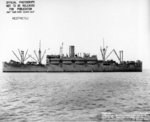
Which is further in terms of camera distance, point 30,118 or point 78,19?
point 78,19

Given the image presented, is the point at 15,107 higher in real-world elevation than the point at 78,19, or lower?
lower

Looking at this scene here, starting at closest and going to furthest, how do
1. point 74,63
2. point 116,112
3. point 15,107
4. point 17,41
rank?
1. point 116,112
2. point 15,107
3. point 17,41
4. point 74,63

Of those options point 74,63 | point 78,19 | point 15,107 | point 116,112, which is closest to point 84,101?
point 116,112

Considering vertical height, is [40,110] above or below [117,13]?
below

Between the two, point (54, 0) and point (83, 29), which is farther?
point (83, 29)

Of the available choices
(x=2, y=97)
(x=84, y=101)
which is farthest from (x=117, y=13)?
(x=2, y=97)

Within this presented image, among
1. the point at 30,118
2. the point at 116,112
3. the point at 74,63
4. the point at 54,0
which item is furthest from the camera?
the point at 74,63

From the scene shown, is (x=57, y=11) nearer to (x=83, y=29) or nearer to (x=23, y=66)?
(x=83, y=29)

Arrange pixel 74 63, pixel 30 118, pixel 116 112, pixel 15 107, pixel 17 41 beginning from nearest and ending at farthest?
1. pixel 30 118
2. pixel 116 112
3. pixel 15 107
4. pixel 17 41
5. pixel 74 63

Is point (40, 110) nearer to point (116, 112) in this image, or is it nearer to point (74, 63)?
point (116, 112)
